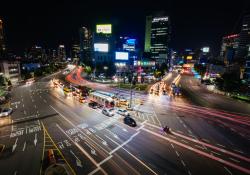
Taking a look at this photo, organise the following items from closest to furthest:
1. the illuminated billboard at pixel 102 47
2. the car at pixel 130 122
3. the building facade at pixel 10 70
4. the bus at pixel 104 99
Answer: the car at pixel 130 122 < the bus at pixel 104 99 < the building facade at pixel 10 70 < the illuminated billboard at pixel 102 47

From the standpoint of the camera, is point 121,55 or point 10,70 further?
point 121,55

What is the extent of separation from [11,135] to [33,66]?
134 m

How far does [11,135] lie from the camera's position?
25.8 m

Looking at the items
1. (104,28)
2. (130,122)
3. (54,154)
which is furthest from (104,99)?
(104,28)

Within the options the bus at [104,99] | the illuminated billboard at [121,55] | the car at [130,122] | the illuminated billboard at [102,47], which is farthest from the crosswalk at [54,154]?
the illuminated billboard at [102,47]

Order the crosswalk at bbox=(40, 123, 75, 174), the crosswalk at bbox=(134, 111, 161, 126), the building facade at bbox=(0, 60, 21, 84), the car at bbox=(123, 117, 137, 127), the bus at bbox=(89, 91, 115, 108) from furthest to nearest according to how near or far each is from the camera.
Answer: the building facade at bbox=(0, 60, 21, 84), the bus at bbox=(89, 91, 115, 108), the crosswalk at bbox=(134, 111, 161, 126), the car at bbox=(123, 117, 137, 127), the crosswalk at bbox=(40, 123, 75, 174)

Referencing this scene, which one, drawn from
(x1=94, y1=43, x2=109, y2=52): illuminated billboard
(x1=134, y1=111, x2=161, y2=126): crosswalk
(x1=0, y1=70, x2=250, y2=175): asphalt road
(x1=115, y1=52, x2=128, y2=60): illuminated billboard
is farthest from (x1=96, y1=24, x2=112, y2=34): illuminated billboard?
(x1=134, y1=111, x2=161, y2=126): crosswalk

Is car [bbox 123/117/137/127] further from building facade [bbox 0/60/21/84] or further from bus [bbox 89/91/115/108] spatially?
building facade [bbox 0/60/21/84]

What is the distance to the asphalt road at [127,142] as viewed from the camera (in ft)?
60.1

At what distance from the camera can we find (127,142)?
23.6 meters

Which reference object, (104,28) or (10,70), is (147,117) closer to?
(10,70)

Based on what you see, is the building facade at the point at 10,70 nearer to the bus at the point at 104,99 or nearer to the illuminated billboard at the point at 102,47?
the illuminated billboard at the point at 102,47

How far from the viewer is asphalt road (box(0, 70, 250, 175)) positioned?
1831cm

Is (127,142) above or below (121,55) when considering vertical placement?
below
